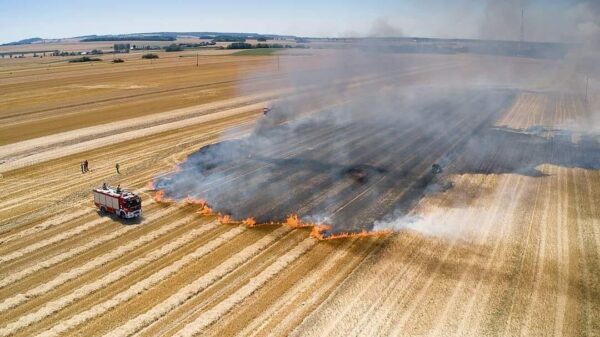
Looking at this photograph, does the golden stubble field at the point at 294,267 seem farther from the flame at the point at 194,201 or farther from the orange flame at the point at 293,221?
the orange flame at the point at 293,221

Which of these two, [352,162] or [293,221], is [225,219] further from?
[352,162]

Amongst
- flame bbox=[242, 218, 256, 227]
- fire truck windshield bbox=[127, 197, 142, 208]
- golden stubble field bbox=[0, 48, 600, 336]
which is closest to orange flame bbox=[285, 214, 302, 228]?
golden stubble field bbox=[0, 48, 600, 336]

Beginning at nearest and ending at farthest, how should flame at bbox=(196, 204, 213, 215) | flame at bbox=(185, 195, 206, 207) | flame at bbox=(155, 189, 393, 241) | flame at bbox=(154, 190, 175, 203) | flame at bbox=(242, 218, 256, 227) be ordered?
flame at bbox=(155, 189, 393, 241), flame at bbox=(242, 218, 256, 227), flame at bbox=(196, 204, 213, 215), flame at bbox=(185, 195, 206, 207), flame at bbox=(154, 190, 175, 203)

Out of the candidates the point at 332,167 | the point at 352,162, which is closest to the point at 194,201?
the point at 332,167

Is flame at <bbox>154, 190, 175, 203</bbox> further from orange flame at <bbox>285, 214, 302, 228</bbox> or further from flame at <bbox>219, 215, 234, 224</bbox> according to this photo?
orange flame at <bbox>285, 214, 302, 228</bbox>

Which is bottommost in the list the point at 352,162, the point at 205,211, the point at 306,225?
the point at 306,225

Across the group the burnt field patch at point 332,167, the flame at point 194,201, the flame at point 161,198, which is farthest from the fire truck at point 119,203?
the burnt field patch at point 332,167

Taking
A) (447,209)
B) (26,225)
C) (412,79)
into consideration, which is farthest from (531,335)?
(412,79)
